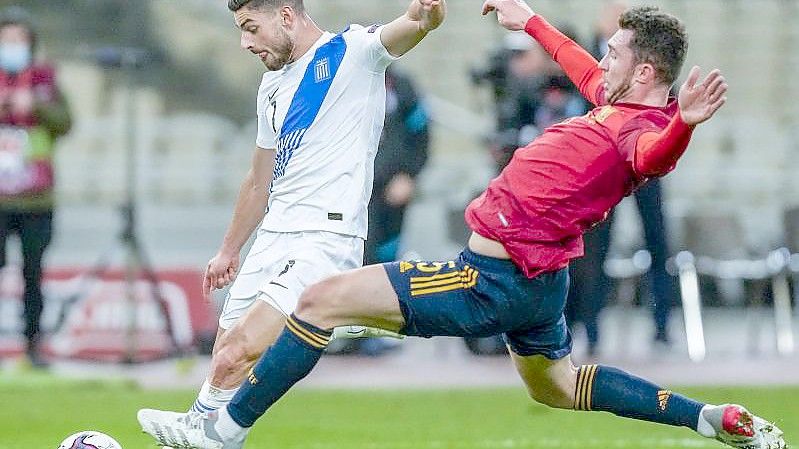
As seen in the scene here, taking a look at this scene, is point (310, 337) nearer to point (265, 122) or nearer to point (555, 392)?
point (555, 392)

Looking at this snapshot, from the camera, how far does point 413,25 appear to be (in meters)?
6.86

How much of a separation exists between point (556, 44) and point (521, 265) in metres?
1.33

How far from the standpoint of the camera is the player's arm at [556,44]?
710 centimetres

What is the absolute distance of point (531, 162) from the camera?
21.1ft

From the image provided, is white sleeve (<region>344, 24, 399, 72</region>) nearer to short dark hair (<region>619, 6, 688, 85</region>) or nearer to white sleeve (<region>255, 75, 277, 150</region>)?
white sleeve (<region>255, 75, 277, 150</region>)

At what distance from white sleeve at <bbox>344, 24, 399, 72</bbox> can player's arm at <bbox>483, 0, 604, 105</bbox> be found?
19.6 inches


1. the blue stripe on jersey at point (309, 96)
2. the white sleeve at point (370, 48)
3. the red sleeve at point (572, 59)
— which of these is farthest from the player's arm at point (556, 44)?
the blue stripe on jersey at point (309, 96)

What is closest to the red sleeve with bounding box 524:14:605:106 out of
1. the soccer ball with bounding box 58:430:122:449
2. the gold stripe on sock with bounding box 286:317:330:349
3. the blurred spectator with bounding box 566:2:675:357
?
the gold stripe on sock with bounding box 286:317:330:349

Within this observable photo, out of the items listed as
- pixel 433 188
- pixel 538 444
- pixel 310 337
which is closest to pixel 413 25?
pixel 310 337

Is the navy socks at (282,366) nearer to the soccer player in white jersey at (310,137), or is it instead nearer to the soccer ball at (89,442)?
the soccer player in white jersey at (310,137)

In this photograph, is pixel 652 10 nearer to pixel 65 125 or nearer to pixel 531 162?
pixel 531 162

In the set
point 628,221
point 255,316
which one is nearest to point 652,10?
point 255,316

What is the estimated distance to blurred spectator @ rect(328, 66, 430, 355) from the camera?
13.0m

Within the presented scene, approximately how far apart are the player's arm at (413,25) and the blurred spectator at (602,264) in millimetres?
5528
